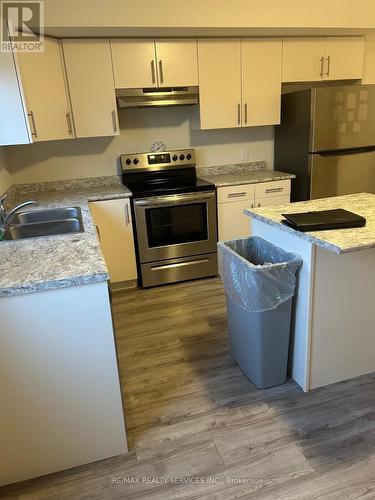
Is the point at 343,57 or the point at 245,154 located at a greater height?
the point at 343,57

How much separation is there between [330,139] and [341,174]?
0.36 metres

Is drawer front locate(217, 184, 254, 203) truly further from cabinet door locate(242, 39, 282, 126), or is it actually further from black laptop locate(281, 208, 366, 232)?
black laptop locate(281, 208, 366, 232)

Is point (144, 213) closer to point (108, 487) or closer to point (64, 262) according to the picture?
point (64, 262)

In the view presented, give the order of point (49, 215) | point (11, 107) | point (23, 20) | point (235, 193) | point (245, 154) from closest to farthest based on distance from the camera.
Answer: point (11, 107)
point (23, 20)
point (49, 215)
point (235, 193)
point (245, 154)

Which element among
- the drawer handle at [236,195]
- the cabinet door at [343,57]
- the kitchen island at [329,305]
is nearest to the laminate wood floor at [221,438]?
the kitchen island at [329,305]

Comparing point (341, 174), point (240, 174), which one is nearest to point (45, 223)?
point (240, 174)

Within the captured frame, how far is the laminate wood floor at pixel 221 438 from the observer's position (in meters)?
1.50

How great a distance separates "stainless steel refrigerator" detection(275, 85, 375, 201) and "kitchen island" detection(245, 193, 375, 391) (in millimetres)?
1318

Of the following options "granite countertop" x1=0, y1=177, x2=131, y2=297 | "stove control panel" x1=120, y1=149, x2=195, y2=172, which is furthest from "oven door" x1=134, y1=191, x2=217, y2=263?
"granite countertop" x1=0, y1=177, x2=131, y2=297

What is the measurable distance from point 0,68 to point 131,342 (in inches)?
77.0

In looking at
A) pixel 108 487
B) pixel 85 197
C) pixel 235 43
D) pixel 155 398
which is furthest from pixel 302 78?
pixel 108 487

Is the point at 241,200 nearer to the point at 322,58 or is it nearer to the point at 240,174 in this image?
the point at 240,174

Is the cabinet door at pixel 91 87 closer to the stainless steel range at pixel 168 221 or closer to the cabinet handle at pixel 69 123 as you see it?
the cabinet handle at pixel 69 123

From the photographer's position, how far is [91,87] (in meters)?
2.99
